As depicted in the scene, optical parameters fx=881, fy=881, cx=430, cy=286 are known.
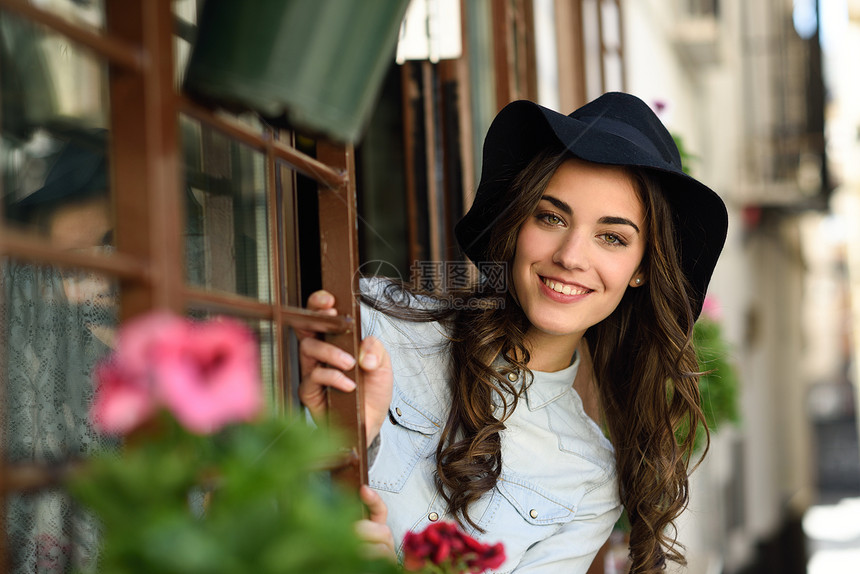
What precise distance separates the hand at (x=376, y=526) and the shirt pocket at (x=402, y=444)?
267 millimetres

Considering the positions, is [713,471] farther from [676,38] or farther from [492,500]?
[492,500]

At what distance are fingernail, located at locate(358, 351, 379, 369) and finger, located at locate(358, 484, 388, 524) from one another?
0.22 m

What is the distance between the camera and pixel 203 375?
691 millimetres

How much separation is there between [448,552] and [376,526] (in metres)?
0.36

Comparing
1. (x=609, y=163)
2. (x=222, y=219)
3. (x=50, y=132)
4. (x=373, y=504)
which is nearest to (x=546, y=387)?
(x=609, y=163)

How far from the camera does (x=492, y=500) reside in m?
2.01

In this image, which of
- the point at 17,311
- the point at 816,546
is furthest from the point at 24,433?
the point at 816,546

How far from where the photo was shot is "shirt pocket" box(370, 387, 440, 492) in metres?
1.90

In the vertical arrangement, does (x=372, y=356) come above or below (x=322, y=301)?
below

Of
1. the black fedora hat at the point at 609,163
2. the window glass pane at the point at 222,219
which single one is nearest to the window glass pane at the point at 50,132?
the window glass pane at the point at 222,219

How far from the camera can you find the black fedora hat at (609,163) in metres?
1.89

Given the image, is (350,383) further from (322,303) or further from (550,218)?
(550,218)

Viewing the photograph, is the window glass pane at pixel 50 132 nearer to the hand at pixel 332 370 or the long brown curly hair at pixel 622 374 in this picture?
the hand at pixel 332 370

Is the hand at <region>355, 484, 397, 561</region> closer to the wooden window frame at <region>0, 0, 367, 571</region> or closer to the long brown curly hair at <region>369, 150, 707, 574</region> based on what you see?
the long brown curly hair at <region>369, 150, 707, 574</region>
